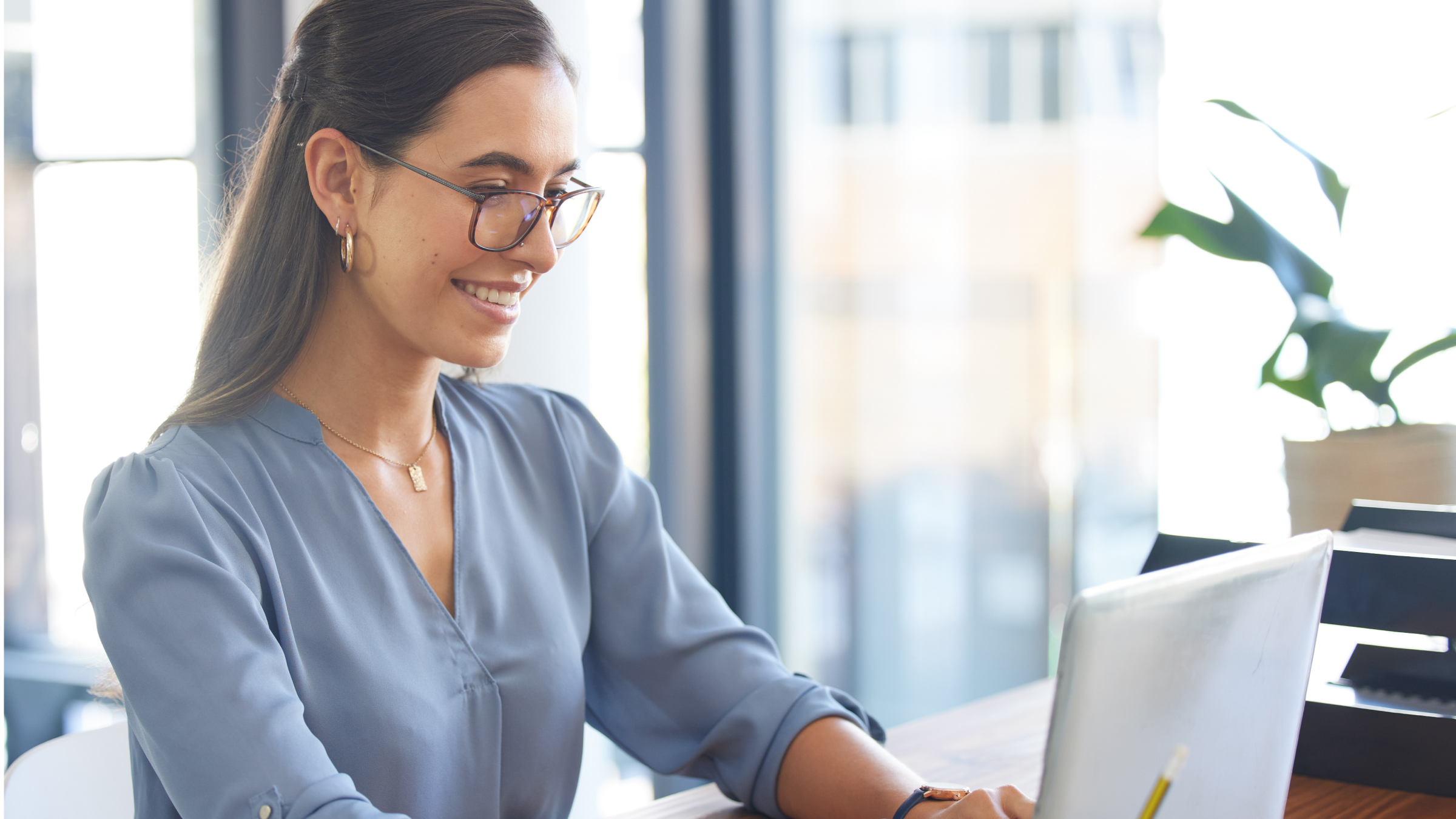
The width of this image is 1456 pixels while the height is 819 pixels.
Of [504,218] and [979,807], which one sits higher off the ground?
[504,218]

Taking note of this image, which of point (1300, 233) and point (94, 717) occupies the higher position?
point (1300, 233)

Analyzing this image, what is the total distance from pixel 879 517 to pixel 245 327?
1747 millimetres

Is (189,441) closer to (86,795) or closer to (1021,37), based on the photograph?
(86,795)

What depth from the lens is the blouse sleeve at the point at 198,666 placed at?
830 millimetres

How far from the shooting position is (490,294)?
1118 mm

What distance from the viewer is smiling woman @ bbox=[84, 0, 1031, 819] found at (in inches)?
38.6

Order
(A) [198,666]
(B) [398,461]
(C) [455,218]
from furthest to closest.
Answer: (B) [398,461] < (C) [455,218] < (A) [198,666]

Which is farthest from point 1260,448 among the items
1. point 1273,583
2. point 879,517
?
point 1273,583

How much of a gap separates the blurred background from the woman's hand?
1.07 meters

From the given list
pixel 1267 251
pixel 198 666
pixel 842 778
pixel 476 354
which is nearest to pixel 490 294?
pixel 476 354

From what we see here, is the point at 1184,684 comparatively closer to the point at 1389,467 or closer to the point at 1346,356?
the point at 1389,467

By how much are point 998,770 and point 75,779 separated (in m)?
0.89

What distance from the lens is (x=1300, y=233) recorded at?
7.00ft

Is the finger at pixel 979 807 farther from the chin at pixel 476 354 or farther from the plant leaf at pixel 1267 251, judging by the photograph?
the plant leaf at pixel 1267 251
